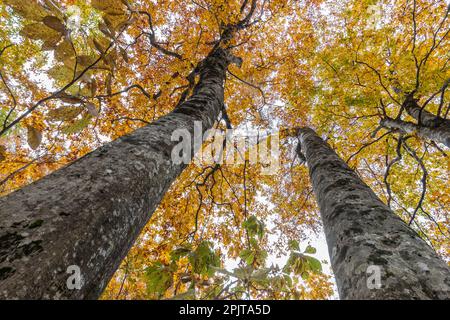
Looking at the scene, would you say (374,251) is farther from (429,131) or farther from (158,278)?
(429,131)

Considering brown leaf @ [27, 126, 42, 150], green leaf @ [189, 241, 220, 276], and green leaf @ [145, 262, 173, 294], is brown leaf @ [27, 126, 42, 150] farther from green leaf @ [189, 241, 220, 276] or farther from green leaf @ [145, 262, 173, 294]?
green leaf @ [189, 241, 220, 276]

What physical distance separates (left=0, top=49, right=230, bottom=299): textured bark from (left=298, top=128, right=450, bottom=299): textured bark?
→ 42.0 inches

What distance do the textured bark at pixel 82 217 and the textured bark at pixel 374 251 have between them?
42.0 inches

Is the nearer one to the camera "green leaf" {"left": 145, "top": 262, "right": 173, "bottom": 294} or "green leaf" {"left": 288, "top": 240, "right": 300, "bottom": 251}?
"green leaf" {"left": 145, "top": 262, "right": 173, "bottom": 294}

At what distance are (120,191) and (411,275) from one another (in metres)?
Answer: 1.34

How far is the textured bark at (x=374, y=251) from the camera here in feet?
3.06

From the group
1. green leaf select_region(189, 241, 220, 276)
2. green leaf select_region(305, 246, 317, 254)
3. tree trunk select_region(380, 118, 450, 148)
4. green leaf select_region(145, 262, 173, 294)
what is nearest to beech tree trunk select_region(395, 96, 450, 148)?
tree trunk select_region(380, 118, 450, 148)

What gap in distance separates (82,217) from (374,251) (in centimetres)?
134

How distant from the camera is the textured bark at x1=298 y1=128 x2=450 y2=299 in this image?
934 mm

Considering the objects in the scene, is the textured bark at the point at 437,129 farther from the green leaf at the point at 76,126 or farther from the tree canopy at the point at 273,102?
the green leaf at the point at 76,126

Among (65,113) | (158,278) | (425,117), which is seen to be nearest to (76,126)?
(65,113)

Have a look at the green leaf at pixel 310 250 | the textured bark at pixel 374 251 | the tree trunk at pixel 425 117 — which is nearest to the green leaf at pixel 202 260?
the green leaf at pixel 310 250
